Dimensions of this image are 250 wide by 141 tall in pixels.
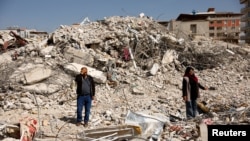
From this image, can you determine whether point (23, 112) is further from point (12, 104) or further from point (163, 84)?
point (163, 84)

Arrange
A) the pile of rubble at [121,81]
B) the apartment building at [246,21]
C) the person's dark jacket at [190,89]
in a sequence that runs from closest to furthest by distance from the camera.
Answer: the pile of rubble at [121,81] < the person's dark jacket at [190,89] < the apartment building at [246,21]

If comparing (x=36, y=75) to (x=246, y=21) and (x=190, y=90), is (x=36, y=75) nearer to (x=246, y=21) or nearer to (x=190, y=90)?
(x=190, y=90)

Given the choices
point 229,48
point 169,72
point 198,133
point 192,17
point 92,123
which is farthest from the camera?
point 192,17

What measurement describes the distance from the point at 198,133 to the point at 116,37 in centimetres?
762

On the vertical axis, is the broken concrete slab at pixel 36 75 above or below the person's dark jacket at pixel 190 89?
above

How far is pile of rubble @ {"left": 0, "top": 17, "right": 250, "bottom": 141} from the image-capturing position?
21.1ft

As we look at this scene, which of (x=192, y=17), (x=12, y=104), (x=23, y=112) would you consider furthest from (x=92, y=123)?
(x=192, y=17)

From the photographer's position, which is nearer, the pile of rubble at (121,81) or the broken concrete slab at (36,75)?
the pile of rubble at (121,81)

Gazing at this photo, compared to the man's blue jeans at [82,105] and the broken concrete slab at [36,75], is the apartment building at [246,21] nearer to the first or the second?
the broken concrete slab at [36,75]

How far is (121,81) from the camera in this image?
35.2 ft

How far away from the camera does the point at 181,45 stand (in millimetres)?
13578

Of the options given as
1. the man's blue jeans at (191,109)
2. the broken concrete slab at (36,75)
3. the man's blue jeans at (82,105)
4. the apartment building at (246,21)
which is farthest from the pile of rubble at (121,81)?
the apartment building at (246,21)

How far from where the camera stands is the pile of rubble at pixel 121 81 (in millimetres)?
6445

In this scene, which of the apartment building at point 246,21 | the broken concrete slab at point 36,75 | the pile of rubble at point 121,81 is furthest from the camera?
the apartment building at point 246,21
